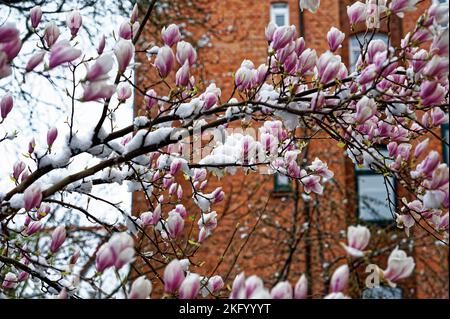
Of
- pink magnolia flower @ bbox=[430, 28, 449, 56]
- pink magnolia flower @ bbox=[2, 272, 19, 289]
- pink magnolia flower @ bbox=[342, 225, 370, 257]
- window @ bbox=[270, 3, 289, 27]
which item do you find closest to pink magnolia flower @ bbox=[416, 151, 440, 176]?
pink magnolia flower @ bbox=[430, 28, 449, 56]

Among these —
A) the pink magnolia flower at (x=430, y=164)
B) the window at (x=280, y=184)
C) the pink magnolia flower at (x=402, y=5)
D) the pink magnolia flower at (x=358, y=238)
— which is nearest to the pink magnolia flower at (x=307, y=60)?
the pink magnolia flower at (x=402, y=5)

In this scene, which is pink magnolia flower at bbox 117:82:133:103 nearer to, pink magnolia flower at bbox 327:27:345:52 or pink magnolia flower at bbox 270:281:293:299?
pink magnolia flower at bbox 327:27:345:52

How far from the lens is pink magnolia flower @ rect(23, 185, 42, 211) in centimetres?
131

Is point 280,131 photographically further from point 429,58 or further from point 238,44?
point 238,44

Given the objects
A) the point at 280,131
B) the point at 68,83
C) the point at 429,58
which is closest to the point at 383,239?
the point at 68,83

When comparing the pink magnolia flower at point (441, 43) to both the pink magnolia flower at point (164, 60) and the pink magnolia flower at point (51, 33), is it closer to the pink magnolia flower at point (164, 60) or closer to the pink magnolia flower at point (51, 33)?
the pink magnolia flower at point (164, 60)

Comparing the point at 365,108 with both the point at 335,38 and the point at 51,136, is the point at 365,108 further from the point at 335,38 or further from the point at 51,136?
the point at 51,136

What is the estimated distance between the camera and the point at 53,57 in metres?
1.23

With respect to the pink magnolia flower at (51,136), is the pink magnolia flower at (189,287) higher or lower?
lower

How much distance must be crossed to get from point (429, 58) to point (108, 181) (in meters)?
1.05

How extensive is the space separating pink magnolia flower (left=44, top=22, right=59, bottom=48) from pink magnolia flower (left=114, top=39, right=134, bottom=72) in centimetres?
34

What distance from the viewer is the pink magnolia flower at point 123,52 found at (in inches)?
51.3

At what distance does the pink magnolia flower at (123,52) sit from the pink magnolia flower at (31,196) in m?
0.36

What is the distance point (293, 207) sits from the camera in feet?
20.8
